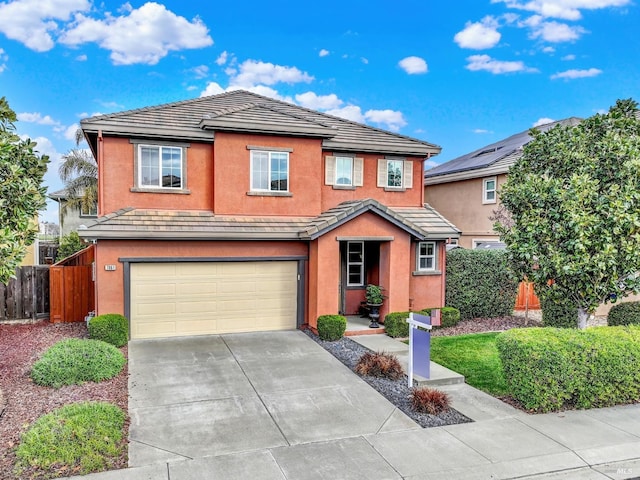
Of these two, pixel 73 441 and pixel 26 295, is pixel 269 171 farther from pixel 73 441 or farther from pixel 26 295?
pixel 73 441

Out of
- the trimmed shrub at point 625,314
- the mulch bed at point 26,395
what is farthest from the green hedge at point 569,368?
the mulch bed at point 26,395

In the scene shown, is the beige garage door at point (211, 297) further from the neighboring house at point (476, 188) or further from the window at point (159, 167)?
the neighboring house at point (476, 188)

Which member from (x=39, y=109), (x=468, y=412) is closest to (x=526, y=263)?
(x=468, y=412)

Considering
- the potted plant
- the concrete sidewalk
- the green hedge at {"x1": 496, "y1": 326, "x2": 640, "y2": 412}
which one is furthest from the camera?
the potted plant

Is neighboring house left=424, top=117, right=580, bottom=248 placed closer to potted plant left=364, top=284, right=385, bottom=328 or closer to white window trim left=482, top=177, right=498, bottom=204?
white window trim left=482, top=177, right=498, bottom=204

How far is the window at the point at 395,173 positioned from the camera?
47.9ft

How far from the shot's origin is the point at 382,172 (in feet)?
47.9

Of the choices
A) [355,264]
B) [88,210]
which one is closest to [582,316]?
[355,264]

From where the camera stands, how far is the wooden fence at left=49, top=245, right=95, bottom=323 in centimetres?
1321

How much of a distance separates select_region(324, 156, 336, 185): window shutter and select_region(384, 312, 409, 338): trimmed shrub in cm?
467

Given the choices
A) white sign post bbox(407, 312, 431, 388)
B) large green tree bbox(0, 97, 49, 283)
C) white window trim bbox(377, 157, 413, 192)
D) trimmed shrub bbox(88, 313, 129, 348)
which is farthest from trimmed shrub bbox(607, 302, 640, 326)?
large green tree bbox(0, 97, 49, 283)

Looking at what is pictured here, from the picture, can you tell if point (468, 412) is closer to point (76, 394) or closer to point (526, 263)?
point (526, 263)

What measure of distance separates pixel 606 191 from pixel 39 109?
76.8 feet

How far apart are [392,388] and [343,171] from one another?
7880 mm
